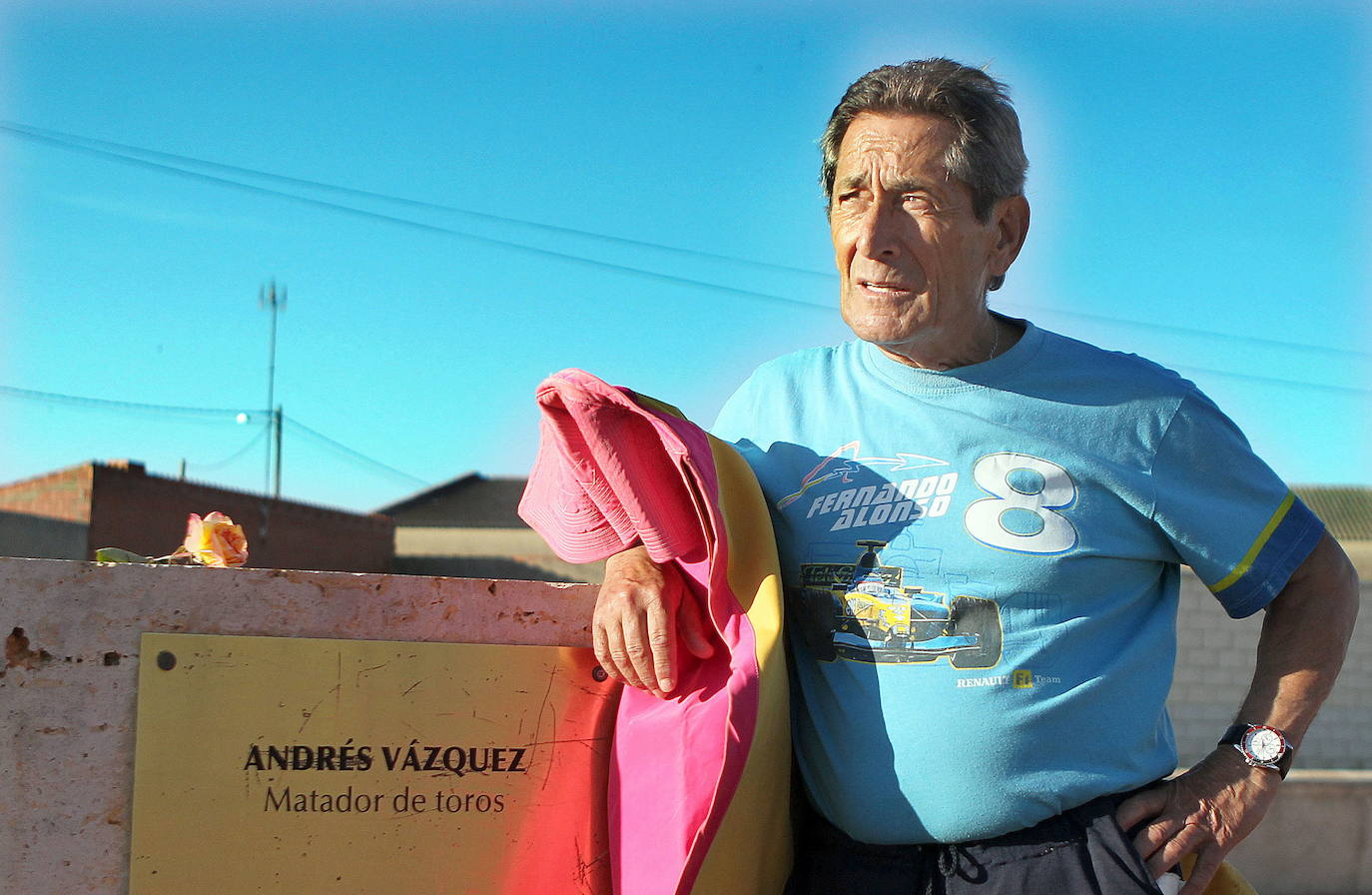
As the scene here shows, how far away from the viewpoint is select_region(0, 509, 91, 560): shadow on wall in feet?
60.0

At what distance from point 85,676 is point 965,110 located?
1.62 metres

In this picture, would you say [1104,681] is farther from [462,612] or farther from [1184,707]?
[1184,707]

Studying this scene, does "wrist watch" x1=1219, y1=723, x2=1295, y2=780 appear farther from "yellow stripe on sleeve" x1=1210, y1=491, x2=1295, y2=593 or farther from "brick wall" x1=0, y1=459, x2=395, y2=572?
"brick wall" x1=0, y1=459, x2=395, y2=572

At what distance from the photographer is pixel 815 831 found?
6.42 feet

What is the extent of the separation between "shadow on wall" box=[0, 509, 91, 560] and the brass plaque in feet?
60.3

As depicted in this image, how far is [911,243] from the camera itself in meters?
2.03

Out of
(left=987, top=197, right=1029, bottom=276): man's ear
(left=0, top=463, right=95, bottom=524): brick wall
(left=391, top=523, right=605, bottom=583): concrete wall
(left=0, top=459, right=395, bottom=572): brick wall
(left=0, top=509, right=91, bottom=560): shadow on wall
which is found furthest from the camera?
(left=391, top=523, right=605, bottom=583): concrete wall

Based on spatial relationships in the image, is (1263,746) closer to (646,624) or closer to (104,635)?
(646,624)

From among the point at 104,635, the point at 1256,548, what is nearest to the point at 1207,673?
the point at 1256,548

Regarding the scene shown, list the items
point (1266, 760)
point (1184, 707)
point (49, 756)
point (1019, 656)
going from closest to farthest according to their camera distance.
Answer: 1. point (49, 756)
2. point (1019, 656)
3. point (1266, 760)
4. point (1184, 707)

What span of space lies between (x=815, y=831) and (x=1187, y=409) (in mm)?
904

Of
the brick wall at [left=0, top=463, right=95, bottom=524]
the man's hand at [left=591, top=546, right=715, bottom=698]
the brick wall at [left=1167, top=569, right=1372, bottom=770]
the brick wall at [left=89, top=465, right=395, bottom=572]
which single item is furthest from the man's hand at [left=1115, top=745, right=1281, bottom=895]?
the brick wall at [left=0, top=463, right=95, bottom=524]

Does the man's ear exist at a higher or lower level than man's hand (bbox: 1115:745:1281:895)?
higher

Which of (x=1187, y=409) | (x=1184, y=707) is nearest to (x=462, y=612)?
(x=1187, y=409)
